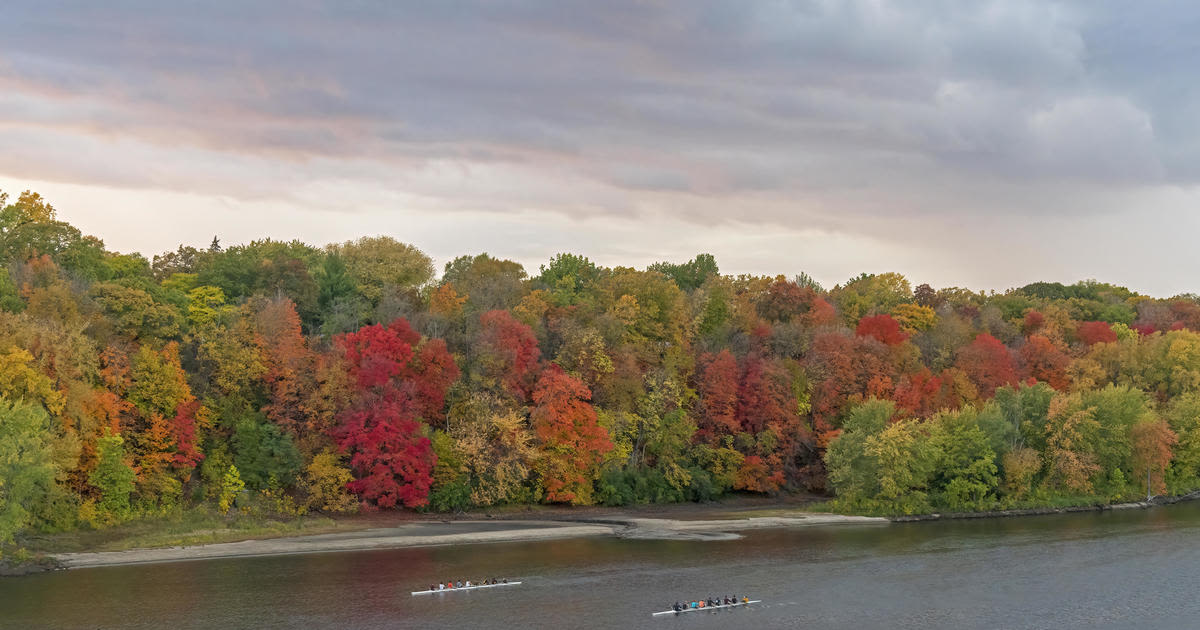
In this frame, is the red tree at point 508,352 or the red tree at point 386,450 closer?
the red tree at point 386,450

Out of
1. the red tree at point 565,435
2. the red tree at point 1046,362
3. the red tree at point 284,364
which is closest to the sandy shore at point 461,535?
the red tree at point 565,435

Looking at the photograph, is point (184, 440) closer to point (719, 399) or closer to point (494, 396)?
point (494, 396)

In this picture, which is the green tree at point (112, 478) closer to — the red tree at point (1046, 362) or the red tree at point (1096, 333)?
→ the red tree at point (1046, 362)

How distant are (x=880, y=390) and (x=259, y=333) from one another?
72366 mm

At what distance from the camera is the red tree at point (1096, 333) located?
166 meters

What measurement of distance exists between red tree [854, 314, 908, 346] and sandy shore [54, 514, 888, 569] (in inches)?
1576

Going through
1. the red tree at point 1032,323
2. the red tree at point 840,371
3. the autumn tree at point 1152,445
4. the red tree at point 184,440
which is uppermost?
the red tree at point 1032,323

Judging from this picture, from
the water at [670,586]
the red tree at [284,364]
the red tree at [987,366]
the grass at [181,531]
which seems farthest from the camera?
the red tree at [987,366]

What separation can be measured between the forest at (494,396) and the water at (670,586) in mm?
14055

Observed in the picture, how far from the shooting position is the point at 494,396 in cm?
11075

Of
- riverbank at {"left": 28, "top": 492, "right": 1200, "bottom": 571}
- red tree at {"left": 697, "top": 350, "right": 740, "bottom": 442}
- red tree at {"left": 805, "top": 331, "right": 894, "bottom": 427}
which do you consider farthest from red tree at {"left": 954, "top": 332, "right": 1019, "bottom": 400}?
red tree at {"left": 697, "top": 350, "right": 740, "bottom": 442}

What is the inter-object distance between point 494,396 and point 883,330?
61.4 meters

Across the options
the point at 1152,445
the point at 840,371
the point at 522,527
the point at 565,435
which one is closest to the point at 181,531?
the point at 522,527

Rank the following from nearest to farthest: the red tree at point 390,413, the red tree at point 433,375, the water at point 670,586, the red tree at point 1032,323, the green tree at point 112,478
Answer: the water at point 670,586 < the green tree at point 112,478 < the red tree at point 390,413 < the red tree at point 433,375 < the red tree at point 1032,323
